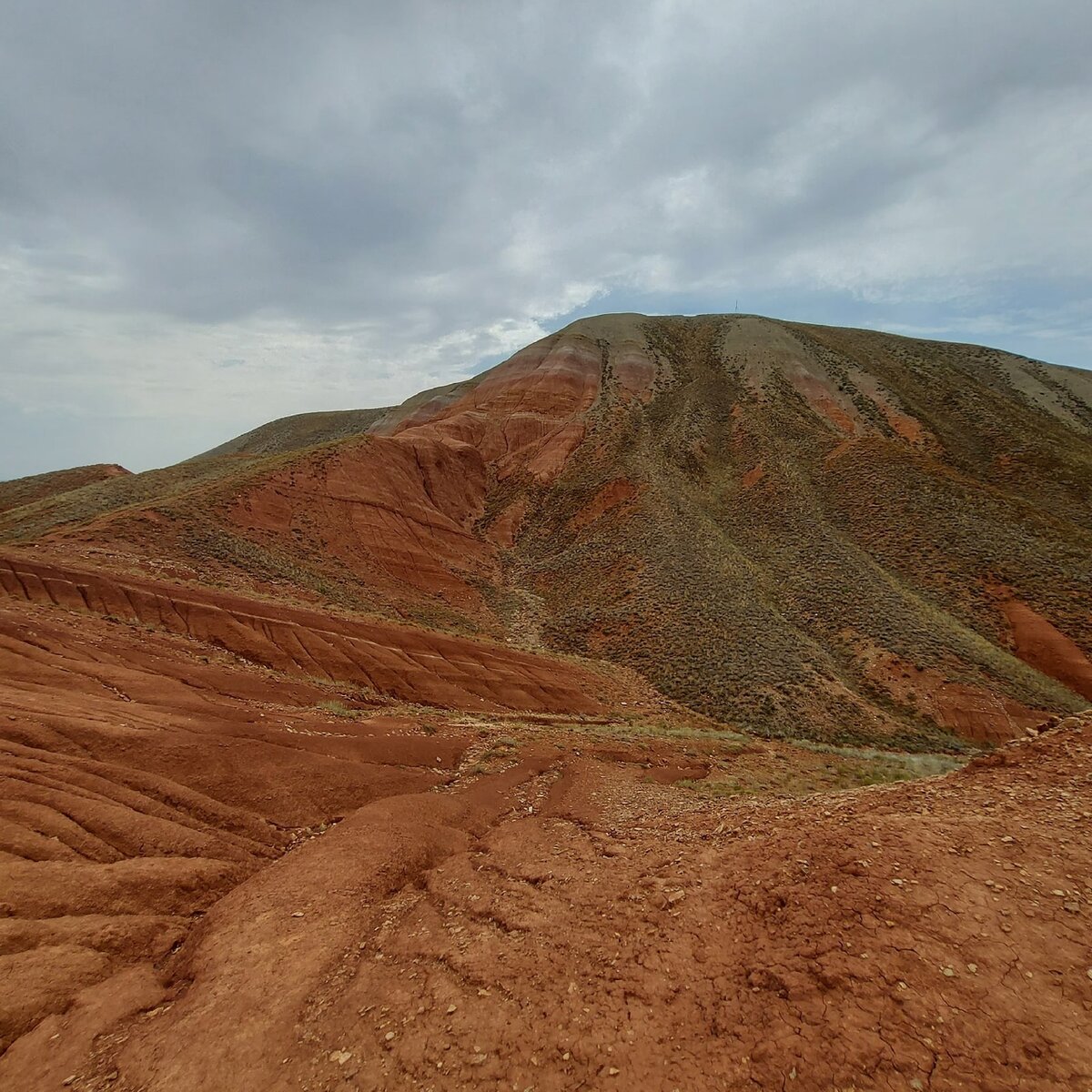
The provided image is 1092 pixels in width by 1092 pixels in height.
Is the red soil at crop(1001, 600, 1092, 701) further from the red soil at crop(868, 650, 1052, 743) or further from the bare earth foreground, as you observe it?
the bare earth foreground

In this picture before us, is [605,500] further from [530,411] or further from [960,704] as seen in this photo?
[960,704]

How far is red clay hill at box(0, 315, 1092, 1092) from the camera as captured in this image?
16.2 feet

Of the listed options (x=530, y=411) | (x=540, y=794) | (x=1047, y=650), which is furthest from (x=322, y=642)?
(x=530, y=411)

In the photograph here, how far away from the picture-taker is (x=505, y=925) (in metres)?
6.99

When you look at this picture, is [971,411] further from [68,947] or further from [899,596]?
[68,947]

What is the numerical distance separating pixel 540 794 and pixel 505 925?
5.04m

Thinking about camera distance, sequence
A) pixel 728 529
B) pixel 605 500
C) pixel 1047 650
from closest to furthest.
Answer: pixel 1047 650, pixel 728 529, pixel 605 500

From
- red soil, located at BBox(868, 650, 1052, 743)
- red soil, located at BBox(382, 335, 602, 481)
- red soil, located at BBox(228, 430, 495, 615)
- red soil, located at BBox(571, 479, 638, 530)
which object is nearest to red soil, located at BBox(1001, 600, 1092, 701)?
red soil, located at BBox(868, 650, 1052, 743)

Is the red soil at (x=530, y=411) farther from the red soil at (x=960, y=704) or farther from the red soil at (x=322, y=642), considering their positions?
the red soil at (x=960, y=704)

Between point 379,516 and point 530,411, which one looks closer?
point 379,516

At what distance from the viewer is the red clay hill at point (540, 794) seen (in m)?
4.95

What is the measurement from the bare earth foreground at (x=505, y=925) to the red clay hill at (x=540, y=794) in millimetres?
40

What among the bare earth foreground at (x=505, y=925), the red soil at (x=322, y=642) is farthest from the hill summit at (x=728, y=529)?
the bare earth foreground at (x=505, y=925)

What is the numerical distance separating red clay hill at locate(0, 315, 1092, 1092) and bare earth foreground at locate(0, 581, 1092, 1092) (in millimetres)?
40
